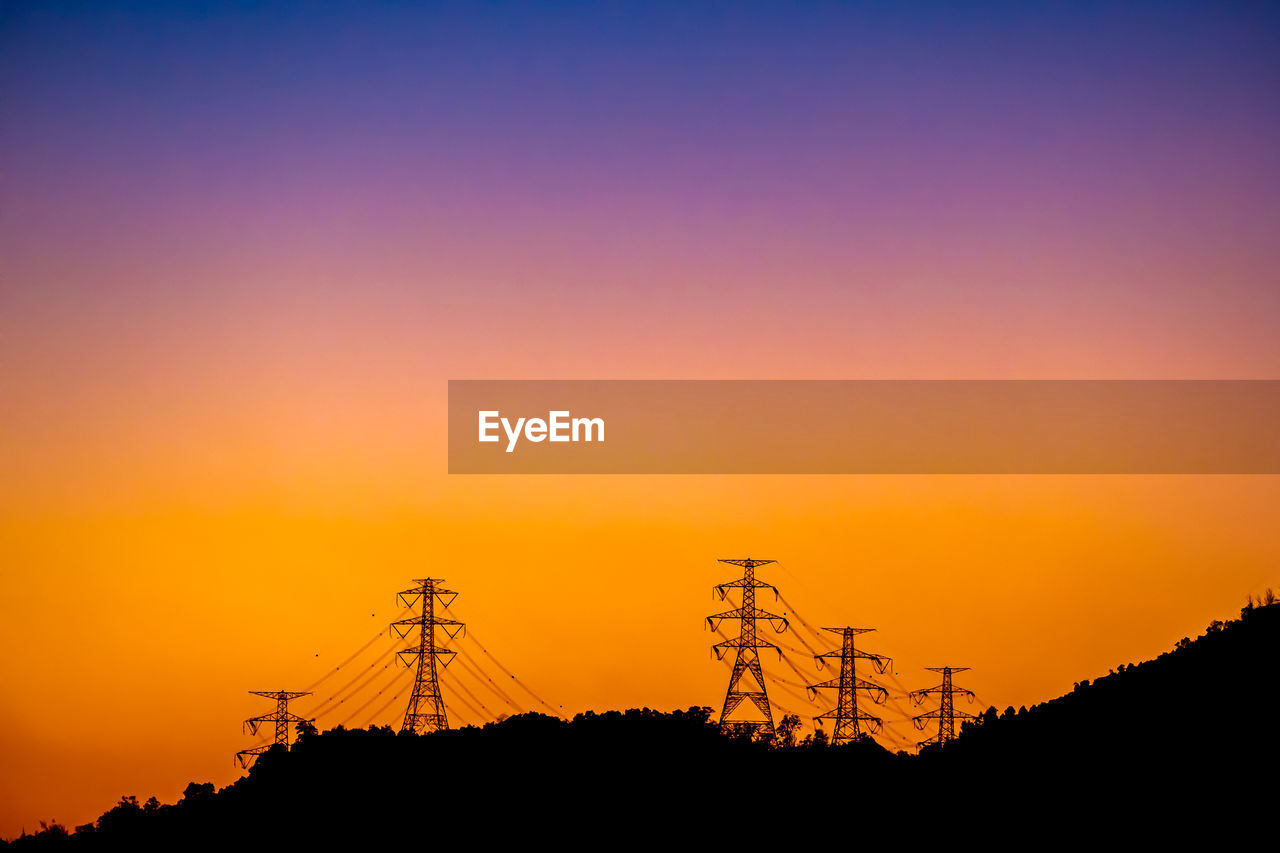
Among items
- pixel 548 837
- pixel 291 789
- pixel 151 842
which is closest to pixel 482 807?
pixel 548 837

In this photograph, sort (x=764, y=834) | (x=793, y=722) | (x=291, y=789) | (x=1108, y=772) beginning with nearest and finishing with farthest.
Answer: (x=1108, y=772)
(x=764, y=834)
(x=291, y=789)
(x=793, y=722)

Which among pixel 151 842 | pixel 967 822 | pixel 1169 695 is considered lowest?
pixel 151 842

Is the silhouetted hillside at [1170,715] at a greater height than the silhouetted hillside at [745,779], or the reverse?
the silhouetted hillside at [1170,715]

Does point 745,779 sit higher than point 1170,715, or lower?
lower

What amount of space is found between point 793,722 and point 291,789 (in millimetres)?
84236

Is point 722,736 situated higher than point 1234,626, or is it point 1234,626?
point 1234,626

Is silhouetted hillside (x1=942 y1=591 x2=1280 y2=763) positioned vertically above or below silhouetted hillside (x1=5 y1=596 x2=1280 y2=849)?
above

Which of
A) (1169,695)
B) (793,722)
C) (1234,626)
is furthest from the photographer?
(793,722)

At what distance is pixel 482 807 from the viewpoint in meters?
108

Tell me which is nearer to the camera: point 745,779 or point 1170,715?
point 1170,715

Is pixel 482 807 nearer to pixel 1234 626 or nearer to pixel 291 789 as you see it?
pixel 291 789

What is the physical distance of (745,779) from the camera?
4427 inches

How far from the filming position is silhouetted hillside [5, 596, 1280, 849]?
74625mm

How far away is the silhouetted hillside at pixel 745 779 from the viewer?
7462cm
